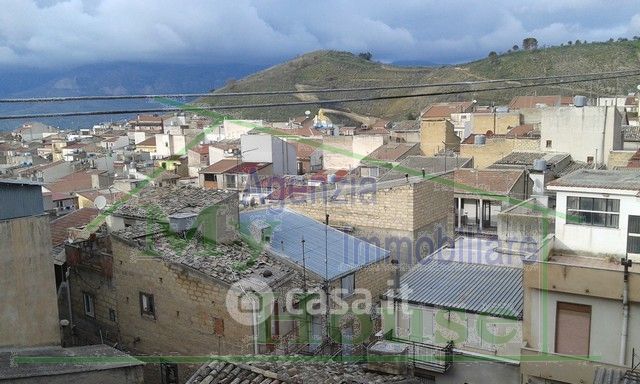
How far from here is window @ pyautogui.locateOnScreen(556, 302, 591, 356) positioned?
9.75 meters

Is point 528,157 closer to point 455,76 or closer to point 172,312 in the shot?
point 172,312

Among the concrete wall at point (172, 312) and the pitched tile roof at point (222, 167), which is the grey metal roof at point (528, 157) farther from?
the concrete wall at point (172, 312)

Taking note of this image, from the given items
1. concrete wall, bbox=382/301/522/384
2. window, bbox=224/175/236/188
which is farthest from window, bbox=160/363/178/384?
window, bbox=224/175/236/188

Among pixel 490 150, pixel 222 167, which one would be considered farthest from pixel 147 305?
pixel 222 167

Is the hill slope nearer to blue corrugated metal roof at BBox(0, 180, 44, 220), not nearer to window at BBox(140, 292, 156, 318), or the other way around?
window at BBox(140, 292, 156, 318)

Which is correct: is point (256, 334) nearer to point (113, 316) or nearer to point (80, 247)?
point (113, 316)

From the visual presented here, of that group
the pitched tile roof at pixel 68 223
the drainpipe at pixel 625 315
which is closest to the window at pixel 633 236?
the drainpipe at pixel 625 315

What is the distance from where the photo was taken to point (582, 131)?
971 inches

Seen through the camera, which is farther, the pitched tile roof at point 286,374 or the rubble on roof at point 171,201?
the rubble on roof at point 171,201

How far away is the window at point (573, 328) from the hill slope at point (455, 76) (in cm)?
5573

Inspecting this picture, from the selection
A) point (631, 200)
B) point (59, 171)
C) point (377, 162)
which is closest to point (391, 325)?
point (631, 200)

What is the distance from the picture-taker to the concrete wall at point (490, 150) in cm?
2742

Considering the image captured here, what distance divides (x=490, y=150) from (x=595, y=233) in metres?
18.1

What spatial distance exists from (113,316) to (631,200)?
10.0 metres
